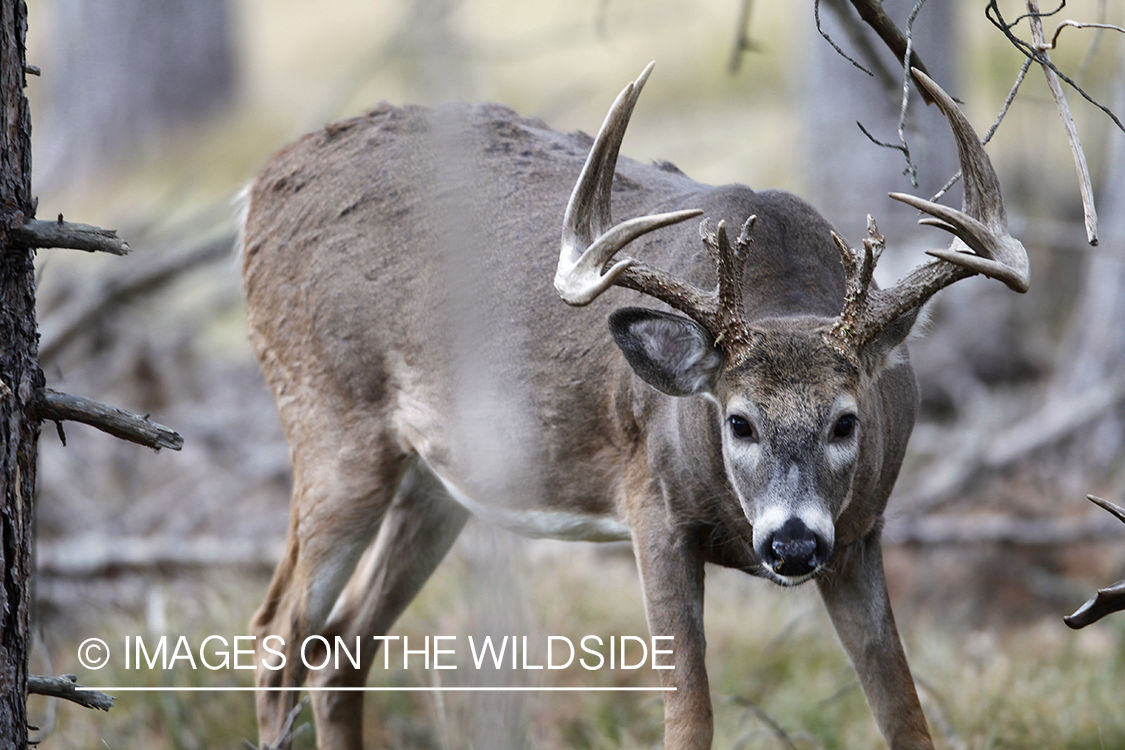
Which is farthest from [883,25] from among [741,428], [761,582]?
[761,582]

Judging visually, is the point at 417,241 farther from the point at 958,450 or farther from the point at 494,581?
the point at 958,450

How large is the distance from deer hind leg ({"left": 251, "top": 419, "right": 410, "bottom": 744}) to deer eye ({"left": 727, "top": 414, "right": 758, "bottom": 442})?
1552 millimetres

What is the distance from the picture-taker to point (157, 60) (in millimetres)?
18281

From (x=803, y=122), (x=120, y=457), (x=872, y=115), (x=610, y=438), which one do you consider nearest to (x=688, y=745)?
(x=610, y=438)

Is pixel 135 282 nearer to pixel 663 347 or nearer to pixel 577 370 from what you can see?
pixel 577 370

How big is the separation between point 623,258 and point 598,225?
11cm

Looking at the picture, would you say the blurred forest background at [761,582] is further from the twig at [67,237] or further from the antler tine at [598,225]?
the twig at [67,237]

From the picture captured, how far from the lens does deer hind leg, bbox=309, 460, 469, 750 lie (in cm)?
480

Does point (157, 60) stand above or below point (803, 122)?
above

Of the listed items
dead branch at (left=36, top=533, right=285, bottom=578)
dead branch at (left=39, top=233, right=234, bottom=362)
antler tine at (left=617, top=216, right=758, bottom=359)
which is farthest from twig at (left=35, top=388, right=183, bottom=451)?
dead branch at (left=39, top=233, right=234, bottom=362)

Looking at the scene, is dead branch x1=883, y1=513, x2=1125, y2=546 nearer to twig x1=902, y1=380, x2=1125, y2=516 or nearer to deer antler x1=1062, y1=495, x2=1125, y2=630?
twig x1=902, y1=380, x2=1125, y2=516

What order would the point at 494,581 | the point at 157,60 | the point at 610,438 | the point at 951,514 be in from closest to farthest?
the point at 494,581, the point at 610,438, the point at 951,514, the point at 157,60

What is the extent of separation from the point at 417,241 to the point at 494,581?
6.88ft

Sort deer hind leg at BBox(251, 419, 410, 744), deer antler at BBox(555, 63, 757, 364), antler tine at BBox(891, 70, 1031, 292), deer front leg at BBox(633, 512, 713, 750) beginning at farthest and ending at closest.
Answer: deer hind leg at BBox(251, 419, 410, 744) → deer front leg at BBox(633, 512, 713, 750) → deer antler at BBox(555, 63, 757, 364) → antler tine at BBox(891, 70, 1031, 292)
